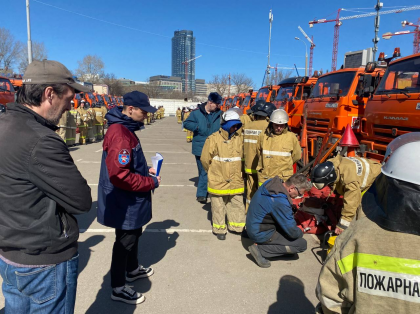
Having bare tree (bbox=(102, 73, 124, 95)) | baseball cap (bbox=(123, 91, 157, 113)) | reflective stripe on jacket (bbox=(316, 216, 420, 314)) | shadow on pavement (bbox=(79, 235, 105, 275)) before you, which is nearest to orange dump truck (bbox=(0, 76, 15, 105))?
shadow on pavement (bbox=(79, 235, 105, 275))

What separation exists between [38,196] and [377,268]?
5.07 feet

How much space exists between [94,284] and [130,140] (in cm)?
170

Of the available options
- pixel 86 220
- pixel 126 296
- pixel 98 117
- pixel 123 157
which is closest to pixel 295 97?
pixel 86 220

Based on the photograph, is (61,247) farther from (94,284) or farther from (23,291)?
(94,284)

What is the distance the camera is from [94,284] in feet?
10.4

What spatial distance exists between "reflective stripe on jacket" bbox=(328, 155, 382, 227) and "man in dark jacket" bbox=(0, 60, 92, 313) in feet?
10.0

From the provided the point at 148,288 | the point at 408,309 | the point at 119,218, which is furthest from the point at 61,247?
the point at 148,288

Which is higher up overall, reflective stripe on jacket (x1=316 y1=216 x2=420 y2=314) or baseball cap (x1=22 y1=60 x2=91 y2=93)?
baseball cap (x1=22 y1=60 x2=91 y2=93)

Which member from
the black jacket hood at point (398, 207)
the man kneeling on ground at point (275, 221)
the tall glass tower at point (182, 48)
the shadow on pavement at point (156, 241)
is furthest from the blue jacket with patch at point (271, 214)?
the tall glass tower at point (182, 48)

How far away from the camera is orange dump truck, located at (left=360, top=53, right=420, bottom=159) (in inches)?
184

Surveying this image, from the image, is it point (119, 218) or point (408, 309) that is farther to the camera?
point (119, 218)

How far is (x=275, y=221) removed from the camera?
3801 millimetres

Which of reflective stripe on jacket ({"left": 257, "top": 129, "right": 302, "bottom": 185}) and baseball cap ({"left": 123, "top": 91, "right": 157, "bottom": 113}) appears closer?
baseball cap ({"left": 123, "top": 91, "right": 157, "bottom": 113})

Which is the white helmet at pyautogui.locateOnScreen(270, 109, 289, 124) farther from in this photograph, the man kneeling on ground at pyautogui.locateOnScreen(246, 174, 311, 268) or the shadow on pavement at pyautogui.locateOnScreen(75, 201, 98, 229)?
the shadow on pavement at pyautogui.locateOnScreen(75, 201, 98, 229)
